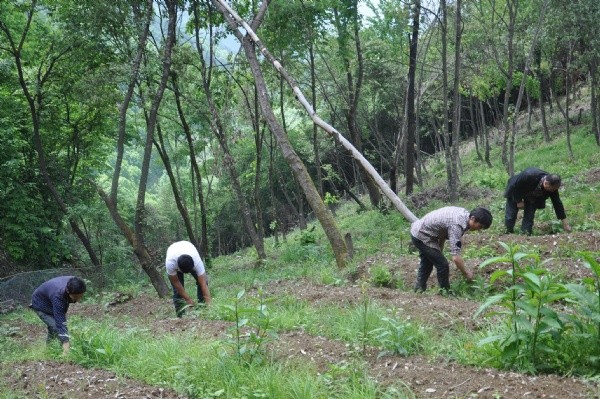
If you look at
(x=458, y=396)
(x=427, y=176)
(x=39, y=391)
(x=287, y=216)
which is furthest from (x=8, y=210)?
(x=287, y=216)

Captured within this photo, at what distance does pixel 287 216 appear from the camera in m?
39.6

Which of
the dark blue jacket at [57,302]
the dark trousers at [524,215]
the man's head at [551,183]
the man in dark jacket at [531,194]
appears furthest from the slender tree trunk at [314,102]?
the dark blue jacket at [57,302]

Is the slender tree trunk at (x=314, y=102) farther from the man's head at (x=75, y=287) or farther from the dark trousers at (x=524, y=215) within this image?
the man's head at (x=75, y=287)

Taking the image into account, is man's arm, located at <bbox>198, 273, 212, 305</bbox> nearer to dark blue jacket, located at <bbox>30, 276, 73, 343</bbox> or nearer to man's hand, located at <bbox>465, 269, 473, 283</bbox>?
dark blue jacket, located at <bbox>30, 276, 73, 343</bbox>

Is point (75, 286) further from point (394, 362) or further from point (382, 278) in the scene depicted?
point (382, 278)

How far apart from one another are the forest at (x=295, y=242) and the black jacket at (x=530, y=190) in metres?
0.52

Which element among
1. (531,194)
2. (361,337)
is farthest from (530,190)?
(361,337)

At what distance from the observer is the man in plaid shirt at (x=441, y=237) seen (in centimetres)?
686

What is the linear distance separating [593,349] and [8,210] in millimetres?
18369

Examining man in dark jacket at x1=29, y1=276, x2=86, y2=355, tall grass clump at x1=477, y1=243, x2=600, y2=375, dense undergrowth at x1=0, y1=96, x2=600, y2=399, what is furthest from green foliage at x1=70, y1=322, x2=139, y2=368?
tall grass clump at x1=477, y1=243, x2=600, y2=375

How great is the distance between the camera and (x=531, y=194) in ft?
29.9

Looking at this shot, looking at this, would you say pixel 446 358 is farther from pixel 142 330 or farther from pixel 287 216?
pixel 287 216

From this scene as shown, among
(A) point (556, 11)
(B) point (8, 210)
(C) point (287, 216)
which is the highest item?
(A) point (556, 11)

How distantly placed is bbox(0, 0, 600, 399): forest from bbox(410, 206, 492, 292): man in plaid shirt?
32 centimetres
